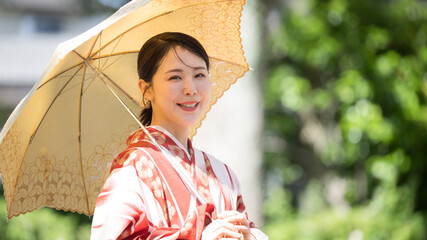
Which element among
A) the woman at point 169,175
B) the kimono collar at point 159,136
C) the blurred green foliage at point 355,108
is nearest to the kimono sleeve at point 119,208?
the woman at point 169,175

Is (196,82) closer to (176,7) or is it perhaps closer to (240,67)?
(176,7)

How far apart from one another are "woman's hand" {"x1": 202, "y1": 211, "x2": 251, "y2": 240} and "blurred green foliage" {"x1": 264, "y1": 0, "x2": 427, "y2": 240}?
436cm

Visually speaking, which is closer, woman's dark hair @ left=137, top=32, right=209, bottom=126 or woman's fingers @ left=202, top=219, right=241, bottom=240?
woman's fingers @ left=202, top=219, right=241, bottom=240

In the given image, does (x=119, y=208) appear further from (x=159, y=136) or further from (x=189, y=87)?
(x=189, y=87)

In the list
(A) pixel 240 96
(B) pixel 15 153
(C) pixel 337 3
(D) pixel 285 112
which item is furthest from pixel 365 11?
(B) pixel 15 153

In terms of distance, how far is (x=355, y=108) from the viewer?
680cm

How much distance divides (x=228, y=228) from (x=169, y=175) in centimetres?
24

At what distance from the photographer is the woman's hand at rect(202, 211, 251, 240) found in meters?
1.67

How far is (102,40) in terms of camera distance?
199 centimetres

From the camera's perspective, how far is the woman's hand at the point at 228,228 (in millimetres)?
1667

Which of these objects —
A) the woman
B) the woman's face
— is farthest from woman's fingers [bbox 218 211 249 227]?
Answer: the woman's face

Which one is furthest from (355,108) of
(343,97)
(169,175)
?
(169,175)

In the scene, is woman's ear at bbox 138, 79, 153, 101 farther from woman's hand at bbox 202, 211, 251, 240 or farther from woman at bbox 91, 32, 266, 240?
woman's hand at bbox 202, 211, 251, 240

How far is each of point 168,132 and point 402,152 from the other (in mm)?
5489
